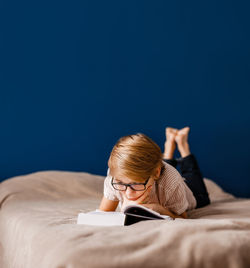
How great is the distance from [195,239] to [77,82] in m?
1.88

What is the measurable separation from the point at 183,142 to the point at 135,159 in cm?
104

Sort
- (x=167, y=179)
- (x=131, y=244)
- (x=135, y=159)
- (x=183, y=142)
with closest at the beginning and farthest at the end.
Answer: (x=131, y=244)
(x=135, y=159)
(x=167, y=179)
(x=183, y=142)

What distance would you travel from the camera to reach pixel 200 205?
187 centimetres

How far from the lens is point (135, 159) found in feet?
4.03

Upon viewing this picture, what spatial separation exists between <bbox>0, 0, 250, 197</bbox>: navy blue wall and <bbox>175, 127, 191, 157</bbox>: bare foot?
19.8 inches

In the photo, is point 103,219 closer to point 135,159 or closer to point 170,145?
point 135,159

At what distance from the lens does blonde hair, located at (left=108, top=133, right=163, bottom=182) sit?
122cm

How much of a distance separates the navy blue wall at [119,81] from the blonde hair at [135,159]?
135cm

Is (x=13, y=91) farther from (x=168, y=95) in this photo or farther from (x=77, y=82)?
(x=168, y=95)

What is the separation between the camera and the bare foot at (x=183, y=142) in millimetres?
2186

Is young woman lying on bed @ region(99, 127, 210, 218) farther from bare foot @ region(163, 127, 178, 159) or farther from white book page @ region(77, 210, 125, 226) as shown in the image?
bare foot @ region(163, 127, 178, 159)

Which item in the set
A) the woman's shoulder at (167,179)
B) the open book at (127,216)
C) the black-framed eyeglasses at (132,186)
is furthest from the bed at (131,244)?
the woman's shoulder at (167,179)

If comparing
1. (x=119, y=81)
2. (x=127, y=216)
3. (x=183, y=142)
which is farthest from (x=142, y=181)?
(x=119, y=81)

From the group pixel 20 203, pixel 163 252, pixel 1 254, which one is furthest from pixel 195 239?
pixel 20 203
